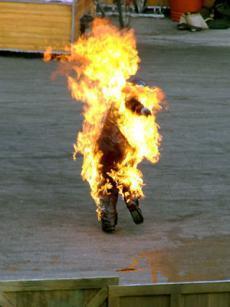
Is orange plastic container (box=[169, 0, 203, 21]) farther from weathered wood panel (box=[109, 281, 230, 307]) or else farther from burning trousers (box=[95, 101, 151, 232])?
weathered wood panel (box=[109, 281, 230, 307])

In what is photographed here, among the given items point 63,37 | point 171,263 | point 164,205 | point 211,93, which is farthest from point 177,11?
point 171,263

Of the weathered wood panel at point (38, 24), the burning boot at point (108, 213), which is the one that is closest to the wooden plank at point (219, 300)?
the burning boot at point (108, 213)

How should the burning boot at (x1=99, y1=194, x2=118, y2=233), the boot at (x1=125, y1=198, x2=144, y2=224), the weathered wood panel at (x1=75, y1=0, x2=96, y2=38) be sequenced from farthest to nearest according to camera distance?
the weathered wood panel at (x1=75, y1=0, x2=96, y2=38)
the boot at (x1=125, y1=198, x2=144, y2=224)
the burning boot at (x1=99, y1=194, x2=118, y2=233)

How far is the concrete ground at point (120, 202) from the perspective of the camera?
10.6 metres

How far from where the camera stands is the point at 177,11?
102ft

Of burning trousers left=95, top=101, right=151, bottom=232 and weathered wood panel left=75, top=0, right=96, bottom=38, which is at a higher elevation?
burning trousers left=95, top=101, right=151, bottom=232

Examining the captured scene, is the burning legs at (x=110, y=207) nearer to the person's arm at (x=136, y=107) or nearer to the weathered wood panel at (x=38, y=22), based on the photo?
the person's arm at (x=136, y=107)

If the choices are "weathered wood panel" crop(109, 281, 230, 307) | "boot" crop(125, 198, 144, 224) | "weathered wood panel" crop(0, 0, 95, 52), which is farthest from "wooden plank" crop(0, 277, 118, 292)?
"weathered wood panel" crop(0, 0, 95, 52)

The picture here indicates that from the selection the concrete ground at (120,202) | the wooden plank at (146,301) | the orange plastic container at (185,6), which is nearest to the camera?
the wooden plank at (146,301)

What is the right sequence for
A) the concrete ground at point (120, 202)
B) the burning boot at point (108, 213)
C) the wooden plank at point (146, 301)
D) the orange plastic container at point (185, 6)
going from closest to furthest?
1. the wooden plank at point (146, 301)
2. the concrete ground at point (120, 202)
3. the burning boot at point (108, 213)
4. the orange plastic container at point (185, 6)

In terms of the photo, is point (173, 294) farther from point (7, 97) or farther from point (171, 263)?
point (7, 97)

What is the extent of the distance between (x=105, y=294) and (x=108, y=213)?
165 inches

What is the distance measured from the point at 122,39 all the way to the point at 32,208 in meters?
2.49

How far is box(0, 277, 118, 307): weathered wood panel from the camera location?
23.9 feet
